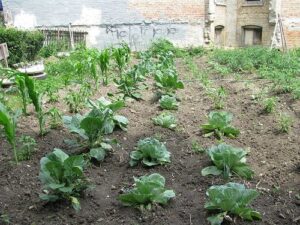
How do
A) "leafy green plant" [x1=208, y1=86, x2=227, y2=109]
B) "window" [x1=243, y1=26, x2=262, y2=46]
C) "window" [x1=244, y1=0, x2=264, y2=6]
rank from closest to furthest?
"leafy green plant" [x1=208, y1=86, x2=227, y2=109]
"window" [x1=244, y1=0, x2=264, y2=6]
"window" [x1=243, y1=26, x2=262, y2=46]

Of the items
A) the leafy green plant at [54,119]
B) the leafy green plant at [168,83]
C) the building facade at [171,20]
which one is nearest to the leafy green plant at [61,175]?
the leafy green plant at [54,119]

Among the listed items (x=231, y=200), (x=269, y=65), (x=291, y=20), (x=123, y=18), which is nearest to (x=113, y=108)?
(x=231, y=200)

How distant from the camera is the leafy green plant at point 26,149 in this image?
3.82m

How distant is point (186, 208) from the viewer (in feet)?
10.1

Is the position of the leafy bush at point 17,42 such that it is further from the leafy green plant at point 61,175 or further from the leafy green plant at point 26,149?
the leafy green plant at point 61,175

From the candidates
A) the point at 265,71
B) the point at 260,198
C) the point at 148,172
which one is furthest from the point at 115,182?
the point at 265,71

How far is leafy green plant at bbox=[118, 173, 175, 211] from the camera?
2918mm

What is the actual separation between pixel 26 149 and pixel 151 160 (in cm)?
128

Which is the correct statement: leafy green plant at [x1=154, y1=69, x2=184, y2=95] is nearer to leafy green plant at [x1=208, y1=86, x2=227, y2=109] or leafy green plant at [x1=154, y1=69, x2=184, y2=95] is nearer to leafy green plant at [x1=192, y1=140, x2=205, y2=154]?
leafy green plant at [x1=208, y1=86, x2=227, y2=109]

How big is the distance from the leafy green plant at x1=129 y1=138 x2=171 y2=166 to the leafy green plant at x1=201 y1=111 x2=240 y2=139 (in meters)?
0.99

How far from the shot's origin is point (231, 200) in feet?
8.96

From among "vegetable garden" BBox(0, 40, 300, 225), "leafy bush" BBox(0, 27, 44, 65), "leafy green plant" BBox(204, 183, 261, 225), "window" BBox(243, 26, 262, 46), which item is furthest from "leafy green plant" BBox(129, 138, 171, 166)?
"window" BBox(243, 26, 262, 46)

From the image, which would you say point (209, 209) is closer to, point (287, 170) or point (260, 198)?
point (260, 198)

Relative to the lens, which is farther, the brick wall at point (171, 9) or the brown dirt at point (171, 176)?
the brick wall at point (171, 9)
